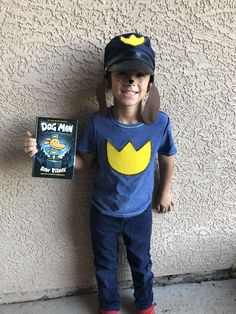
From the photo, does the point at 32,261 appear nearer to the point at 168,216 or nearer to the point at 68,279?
the point at 68,279

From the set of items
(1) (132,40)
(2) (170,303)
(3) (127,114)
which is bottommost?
(2) (170,303)

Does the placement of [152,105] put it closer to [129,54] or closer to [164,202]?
[129,54]

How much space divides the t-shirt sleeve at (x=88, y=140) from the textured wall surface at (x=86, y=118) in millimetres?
66

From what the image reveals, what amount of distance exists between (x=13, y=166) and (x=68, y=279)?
25.3 inches

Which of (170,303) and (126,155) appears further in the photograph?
(170,303)

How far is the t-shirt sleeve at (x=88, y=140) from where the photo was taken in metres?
1.27

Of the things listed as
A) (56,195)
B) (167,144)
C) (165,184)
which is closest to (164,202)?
(165,184)

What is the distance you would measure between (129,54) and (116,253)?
837 mm

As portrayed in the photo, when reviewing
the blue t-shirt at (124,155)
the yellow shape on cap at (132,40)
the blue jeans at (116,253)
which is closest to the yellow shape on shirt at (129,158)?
the blue t-shirt at (124,155)

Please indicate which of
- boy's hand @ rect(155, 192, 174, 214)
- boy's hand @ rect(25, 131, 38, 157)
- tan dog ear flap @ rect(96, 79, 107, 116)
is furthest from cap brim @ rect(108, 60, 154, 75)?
boy's hand @ rect(155, 192, 174, 214)

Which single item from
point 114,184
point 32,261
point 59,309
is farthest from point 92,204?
point 59,309

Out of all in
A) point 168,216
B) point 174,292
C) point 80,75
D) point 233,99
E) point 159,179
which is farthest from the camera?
point 174,292

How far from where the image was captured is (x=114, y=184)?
133cm

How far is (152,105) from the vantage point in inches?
48.3
